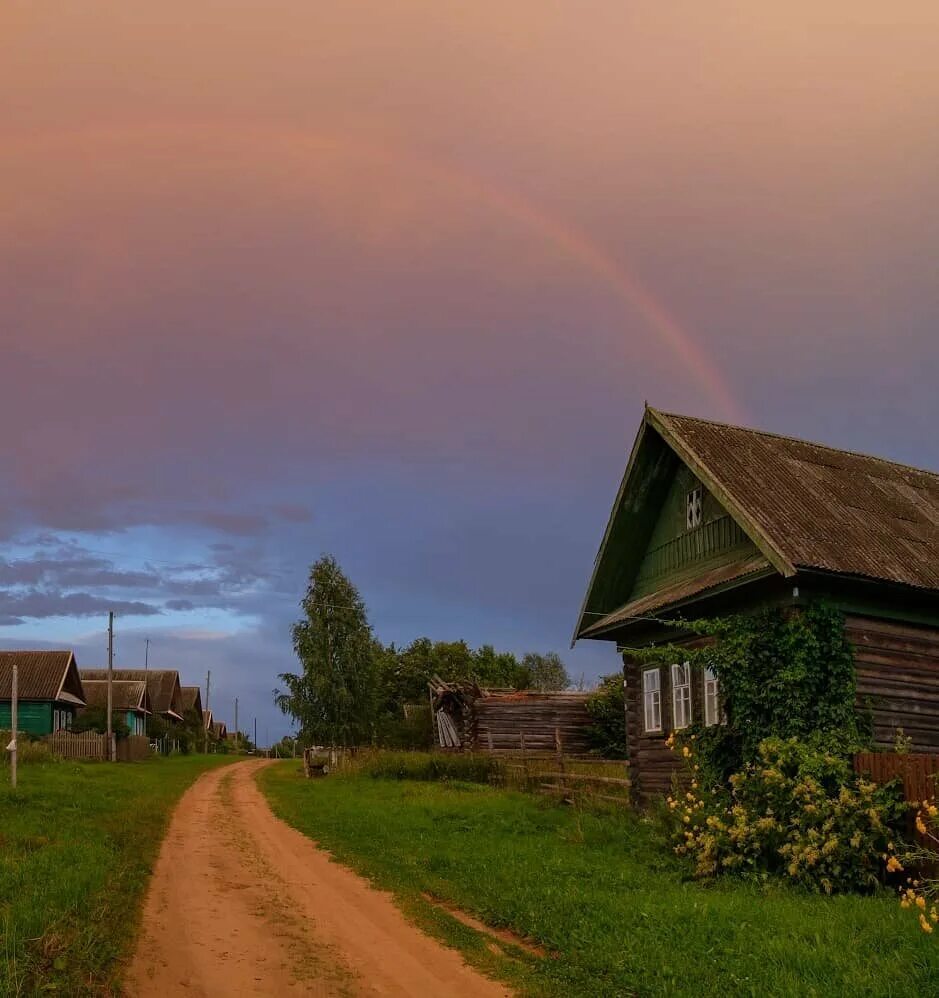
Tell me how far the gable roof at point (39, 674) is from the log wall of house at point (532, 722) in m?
30.5

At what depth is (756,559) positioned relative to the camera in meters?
16.5

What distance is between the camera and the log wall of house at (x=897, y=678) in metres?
15.7

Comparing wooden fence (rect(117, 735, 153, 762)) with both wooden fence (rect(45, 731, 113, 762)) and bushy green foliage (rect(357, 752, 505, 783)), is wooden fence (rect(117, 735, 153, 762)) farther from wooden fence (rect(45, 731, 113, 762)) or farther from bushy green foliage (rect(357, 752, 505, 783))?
bushy green foliage (rect(357, 752, 505, 783))

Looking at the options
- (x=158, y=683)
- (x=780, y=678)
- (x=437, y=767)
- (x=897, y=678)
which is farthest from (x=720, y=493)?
(x=158, y=683)

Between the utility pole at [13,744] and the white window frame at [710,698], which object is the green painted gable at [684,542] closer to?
the white window frame at [710,698]

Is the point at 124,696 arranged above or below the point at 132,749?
above

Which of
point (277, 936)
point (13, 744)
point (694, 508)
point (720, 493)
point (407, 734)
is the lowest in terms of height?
point (407, 734)

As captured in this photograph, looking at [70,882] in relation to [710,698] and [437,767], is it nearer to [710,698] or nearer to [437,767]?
[710,698]

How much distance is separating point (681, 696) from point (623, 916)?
9.69 meters

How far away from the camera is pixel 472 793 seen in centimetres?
2570

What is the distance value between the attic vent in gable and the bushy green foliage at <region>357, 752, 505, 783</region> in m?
11.7

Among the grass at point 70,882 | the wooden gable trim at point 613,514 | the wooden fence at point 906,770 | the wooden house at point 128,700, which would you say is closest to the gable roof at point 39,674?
the wooden house at point 128,700

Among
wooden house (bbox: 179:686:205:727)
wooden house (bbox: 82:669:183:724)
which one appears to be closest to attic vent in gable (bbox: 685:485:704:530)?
wooden house (bbox: 82:669:183:724)

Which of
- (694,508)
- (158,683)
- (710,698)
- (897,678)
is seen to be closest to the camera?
(897,678)
